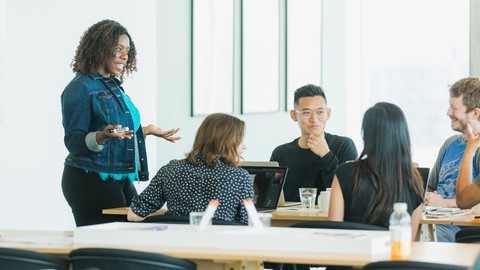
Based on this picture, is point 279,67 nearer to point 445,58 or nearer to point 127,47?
point 445,58

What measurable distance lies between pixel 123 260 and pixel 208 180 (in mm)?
1155

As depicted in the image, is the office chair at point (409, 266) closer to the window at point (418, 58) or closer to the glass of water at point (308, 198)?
the glass of water at point (308, 198)

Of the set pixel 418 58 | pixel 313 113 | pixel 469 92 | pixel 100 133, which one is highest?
pixel 418 58

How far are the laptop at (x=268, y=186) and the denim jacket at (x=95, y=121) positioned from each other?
63 centimetres

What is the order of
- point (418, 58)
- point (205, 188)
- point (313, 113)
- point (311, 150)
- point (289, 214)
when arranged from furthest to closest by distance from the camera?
point (418, 58) < point (313, 113) < point (311, 150) < point (289, 214) < point (205, 188)

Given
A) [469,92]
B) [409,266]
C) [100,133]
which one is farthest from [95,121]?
[409,266]

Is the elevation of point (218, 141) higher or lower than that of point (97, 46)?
lower

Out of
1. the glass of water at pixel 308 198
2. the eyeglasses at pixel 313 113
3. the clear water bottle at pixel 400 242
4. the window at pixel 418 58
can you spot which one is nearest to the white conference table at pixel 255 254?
the clear water bottle at pixel 400 242

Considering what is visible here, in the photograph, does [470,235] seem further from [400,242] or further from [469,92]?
[469,92]

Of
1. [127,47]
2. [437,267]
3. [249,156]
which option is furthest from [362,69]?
[437,267]

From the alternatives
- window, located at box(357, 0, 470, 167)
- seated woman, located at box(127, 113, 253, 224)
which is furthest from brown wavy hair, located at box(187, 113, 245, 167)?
window, located at box(357, 0, 470, 167)

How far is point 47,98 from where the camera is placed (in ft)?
21.9

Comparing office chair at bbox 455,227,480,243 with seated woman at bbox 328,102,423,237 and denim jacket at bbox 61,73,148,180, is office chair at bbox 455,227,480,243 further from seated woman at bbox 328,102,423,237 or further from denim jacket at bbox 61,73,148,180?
denim jacket at bbox 61,73,148,180

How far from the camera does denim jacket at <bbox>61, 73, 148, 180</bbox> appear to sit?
4332mm
